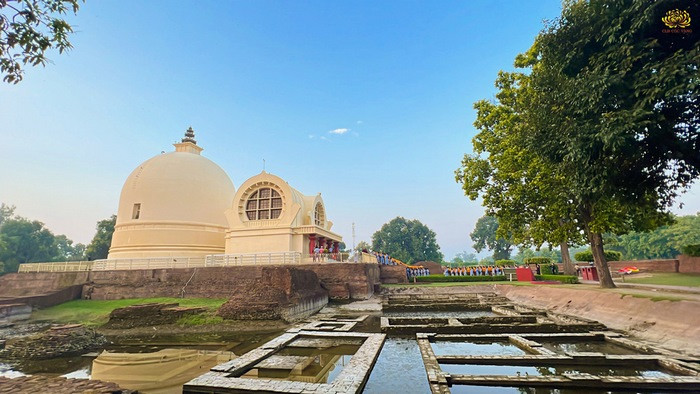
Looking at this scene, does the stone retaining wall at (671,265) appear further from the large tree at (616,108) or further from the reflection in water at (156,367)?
the reflection in water at (156,367)

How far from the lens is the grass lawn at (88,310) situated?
42.7 ft

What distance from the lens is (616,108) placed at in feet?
25.9

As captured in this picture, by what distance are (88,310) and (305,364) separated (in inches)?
530

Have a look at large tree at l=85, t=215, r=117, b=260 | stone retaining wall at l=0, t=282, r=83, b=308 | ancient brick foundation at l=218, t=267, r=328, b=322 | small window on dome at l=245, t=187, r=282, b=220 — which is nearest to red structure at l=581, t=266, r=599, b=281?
Result: ancient brick foundation at l=218, t=267, r=328, b=322

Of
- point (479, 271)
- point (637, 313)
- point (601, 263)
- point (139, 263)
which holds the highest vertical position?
point (139, 263)

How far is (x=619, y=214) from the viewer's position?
39.8 ft

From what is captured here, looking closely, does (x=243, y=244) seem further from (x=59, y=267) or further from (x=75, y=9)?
(x=75, y=9)

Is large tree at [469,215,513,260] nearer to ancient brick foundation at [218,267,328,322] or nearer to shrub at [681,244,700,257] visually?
shrub at [681,244,700,257]

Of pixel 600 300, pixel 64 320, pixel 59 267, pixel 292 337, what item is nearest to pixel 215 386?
pixel 292 337

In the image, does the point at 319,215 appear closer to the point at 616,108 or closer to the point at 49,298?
the point at 49,298

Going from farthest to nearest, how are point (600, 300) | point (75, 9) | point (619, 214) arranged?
point (619, 214) < point (600, 300) < point (75, 9)

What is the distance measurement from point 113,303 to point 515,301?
1882 centimetres

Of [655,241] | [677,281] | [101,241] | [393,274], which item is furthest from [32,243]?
[655,241]

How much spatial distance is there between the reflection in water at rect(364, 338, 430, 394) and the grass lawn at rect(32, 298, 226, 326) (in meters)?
8.14
